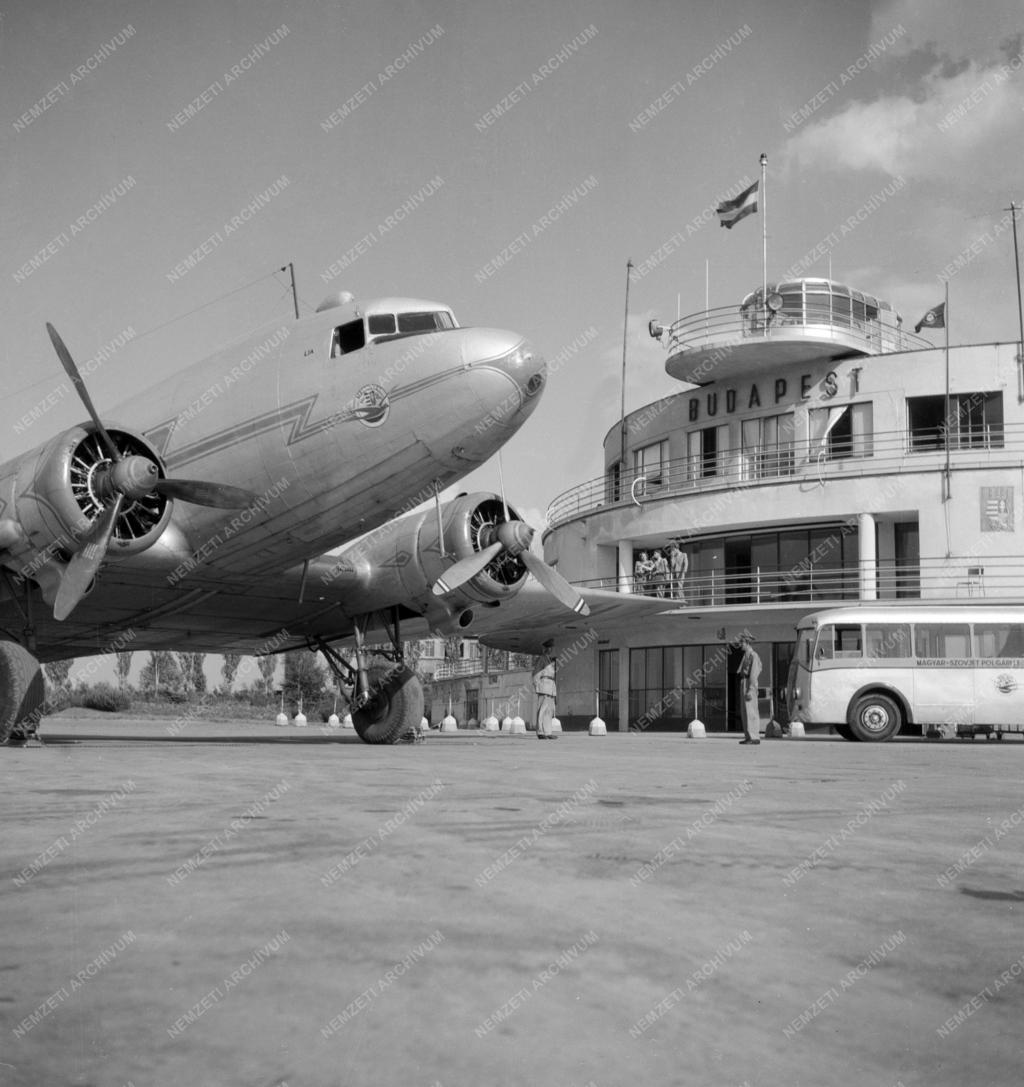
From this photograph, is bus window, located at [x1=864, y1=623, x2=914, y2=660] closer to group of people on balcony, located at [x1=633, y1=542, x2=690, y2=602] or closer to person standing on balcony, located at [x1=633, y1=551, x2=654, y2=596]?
group of people on balcony, located at [x1=633, y1=542, x2=690, y2=602]

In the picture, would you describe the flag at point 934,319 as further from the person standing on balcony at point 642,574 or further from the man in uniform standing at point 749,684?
the man in uniform standing at point 749,684

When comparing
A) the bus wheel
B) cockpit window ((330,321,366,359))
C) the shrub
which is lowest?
the shrub

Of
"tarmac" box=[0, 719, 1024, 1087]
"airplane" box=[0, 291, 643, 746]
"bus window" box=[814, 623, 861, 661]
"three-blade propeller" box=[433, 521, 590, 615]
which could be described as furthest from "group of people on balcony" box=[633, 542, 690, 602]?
"tarmac" box=[0, 719, 1024, 1087]

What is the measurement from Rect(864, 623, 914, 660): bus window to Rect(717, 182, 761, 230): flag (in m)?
21.0

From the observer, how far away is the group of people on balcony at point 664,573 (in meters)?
40.6

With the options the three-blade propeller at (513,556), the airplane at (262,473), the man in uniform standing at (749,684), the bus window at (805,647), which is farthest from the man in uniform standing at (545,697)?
the airplane at (262,473)

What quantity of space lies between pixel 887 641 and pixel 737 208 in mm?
21596

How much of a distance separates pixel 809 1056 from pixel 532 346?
13.3 meters

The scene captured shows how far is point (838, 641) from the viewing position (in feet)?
88.0

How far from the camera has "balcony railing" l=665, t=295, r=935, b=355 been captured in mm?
39562

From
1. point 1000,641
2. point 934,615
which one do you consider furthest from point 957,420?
point 1000,641

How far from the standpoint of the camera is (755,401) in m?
42.0

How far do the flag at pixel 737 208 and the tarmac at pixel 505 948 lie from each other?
126ft

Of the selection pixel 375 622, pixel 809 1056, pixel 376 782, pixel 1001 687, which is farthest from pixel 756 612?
pixel 809 1056
